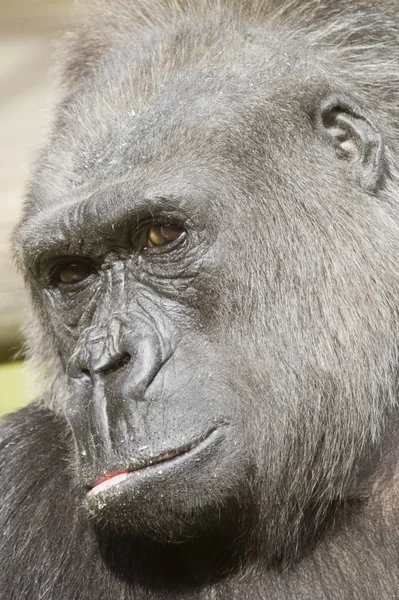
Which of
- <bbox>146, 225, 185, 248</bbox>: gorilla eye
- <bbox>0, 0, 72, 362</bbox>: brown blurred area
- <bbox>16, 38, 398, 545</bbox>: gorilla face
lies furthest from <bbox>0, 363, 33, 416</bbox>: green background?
<bbox>146, 225, 185, 248</bbox>: gorilla eye

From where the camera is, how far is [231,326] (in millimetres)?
4148

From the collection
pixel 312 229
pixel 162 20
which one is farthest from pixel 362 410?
pixel 162 20

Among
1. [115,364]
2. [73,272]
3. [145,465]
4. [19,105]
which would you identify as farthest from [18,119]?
[145,465]

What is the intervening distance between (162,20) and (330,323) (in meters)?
1.78

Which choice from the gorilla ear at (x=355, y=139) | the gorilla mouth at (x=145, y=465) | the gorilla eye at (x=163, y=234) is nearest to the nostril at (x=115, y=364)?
the gorilla mouth at (x=145, y=465)

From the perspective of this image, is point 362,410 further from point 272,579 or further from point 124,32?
point 124,32

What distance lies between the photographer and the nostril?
3990mm

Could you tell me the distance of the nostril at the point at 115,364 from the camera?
13.1 ft

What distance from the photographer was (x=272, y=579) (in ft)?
14.1

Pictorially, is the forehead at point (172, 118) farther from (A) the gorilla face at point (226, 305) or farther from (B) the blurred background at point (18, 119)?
(B) the blurred background at point (18, 119)

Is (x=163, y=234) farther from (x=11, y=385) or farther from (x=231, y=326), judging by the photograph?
(x=11, y=385)

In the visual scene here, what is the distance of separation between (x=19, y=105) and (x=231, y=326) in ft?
20.3

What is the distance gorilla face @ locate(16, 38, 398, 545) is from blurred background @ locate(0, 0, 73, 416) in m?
1.22

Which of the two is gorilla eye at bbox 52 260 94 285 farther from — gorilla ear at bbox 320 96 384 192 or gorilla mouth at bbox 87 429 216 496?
gorilla ear at bbox 320 96 384 192
